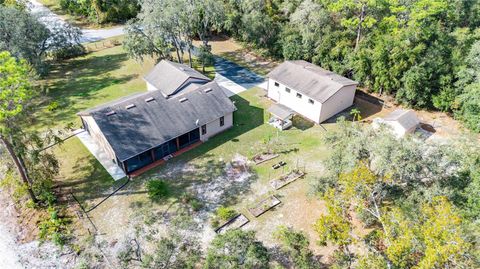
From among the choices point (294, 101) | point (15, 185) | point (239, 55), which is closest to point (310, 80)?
point (294, 101)

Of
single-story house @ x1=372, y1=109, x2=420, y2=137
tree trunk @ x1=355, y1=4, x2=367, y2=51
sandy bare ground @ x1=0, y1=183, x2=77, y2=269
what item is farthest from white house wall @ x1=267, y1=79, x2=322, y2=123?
sandy bare ground @ x1=0, y1=183, x2=77, y2=269

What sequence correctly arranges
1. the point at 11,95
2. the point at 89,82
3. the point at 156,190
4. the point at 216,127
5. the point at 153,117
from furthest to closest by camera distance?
the point at 89,82, the point at 216,127, the point at 153,117, the point at 156,190, the point at 11,95

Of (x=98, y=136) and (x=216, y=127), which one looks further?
(x=216, y=127)

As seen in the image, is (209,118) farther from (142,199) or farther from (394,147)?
(394,147)

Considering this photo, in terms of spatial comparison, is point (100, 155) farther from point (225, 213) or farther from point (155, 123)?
point (225, 213)

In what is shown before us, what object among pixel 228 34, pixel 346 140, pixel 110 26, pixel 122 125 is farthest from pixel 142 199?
pixel 110 26

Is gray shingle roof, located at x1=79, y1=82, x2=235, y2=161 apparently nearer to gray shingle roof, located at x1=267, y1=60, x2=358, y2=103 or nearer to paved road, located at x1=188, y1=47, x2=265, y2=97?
paved road, located at x1=188, y1=47, x2=265, y2=97
